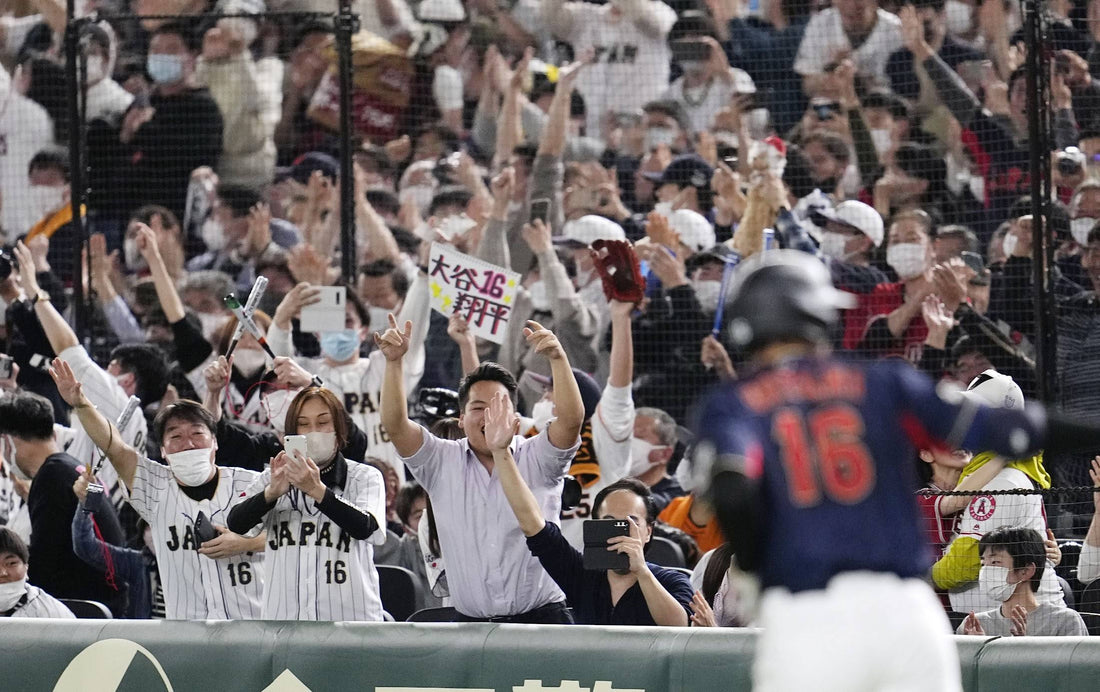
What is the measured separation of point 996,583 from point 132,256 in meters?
6.67

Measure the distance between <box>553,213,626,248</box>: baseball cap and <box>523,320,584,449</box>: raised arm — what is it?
364cm

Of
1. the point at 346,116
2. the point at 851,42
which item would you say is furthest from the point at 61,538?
the point at 851,42

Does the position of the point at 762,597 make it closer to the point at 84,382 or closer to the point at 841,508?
the point at 841,508

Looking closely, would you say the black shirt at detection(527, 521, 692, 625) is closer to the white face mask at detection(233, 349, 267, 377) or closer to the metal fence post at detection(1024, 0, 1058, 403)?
the metal fence post at detection(1024, 0, 1058, 403)

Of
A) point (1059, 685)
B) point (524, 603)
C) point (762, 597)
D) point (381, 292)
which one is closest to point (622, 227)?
point (381, 292)

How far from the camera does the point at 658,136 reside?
39.8 ft

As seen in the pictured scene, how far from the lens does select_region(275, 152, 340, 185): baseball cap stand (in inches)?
480

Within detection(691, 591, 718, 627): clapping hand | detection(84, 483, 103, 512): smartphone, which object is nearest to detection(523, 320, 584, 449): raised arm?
detection(691, 591, 718, 627): clapping hand

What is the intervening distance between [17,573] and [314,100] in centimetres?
607

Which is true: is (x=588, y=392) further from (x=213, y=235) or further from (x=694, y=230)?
(x=213, y=235)

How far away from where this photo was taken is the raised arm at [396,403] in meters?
6.82

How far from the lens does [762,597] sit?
4.32 metres

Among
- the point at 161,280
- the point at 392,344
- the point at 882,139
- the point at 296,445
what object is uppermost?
the point at 882,139

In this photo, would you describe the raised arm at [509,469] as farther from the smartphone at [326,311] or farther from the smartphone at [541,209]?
the smartphone at [541,209]
